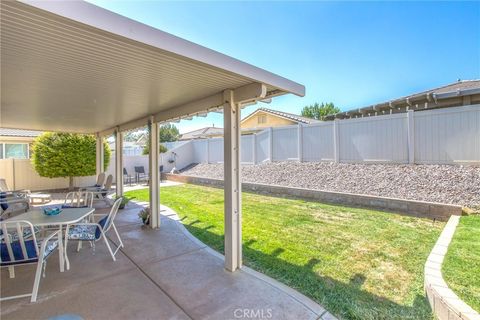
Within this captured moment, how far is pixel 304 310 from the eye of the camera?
8.21 ft

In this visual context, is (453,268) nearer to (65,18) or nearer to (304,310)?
(304,310)

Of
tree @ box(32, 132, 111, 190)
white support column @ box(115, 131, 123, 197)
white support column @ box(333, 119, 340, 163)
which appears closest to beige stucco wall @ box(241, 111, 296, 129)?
white support column @ box(333, 119, 340, 163)

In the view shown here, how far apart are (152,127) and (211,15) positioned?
115 inches

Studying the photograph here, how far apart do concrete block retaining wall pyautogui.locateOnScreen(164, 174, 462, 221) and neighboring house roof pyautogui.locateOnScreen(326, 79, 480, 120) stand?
13.6 feet

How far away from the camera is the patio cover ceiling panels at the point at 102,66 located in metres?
1.70

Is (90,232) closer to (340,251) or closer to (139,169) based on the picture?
(340,251)

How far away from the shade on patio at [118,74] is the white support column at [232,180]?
0.5 inches

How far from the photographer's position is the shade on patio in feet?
5.70

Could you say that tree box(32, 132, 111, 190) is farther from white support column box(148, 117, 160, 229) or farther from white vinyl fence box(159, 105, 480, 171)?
white vinyl fence box(159, 105, 480, 171)

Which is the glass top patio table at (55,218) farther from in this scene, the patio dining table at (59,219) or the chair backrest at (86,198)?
the chair backrest at (86,198)

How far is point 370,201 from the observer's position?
650cm

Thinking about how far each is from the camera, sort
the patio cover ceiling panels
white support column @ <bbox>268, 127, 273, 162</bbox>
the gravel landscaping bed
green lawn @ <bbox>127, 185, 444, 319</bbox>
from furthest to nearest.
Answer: white support column @ <bbox>268, 127, 273, 162</bbox> → the gravel landscaping bed → green lawn @ <bbox>127, 185, 444, 319</bbox> → the patio cover ceiling panels

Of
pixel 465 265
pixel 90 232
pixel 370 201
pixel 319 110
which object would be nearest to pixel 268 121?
pixel 370 201

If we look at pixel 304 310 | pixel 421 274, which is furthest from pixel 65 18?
pixel 421 274
